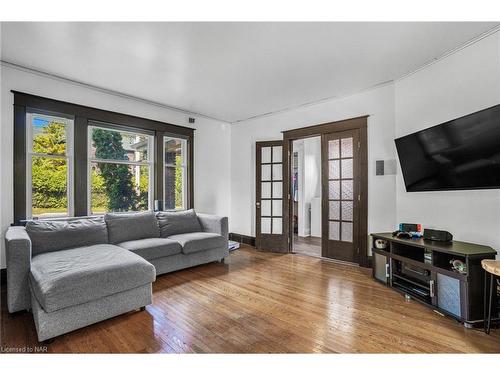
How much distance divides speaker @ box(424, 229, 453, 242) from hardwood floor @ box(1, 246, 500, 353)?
70 cm

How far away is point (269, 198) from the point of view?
4.81 metres

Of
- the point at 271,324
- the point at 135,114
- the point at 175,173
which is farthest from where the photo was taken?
the point at 175,173

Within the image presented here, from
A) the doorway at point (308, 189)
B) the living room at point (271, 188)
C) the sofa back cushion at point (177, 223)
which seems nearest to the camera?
the living room at point (271, 188)

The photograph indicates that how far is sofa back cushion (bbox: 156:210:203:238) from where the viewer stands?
3725mm

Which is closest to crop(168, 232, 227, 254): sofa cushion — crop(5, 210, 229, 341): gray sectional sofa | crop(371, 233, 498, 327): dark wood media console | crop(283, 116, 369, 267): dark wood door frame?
crop(5, 210, 229, 341): gray sectional sofa

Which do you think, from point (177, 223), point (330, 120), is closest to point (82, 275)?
point (177, 223)

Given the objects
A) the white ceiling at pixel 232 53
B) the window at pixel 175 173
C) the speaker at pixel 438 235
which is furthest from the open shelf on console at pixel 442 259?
the window at pixel 175 173

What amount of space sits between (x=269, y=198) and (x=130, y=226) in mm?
2510

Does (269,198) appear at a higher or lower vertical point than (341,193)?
lower

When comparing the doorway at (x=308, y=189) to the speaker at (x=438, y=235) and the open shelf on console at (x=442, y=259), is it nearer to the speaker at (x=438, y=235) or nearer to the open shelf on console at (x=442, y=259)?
the speaker at (x=438, y=235)

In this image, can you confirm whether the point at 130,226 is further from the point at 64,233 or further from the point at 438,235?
the point at 438,235

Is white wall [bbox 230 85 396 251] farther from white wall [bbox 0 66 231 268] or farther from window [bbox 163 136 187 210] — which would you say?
window [bbox 163 136 187 210]

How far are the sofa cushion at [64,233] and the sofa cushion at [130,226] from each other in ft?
0.30

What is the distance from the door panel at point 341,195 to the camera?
12.3 feet
